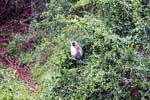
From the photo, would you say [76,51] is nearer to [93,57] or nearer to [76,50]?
[76,50]

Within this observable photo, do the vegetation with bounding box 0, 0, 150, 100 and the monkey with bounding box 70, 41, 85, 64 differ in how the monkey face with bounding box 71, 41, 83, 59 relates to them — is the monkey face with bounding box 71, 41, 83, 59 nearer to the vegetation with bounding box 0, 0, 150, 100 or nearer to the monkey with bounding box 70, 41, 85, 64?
the monkey with bounding box 70, 41, 85, 64

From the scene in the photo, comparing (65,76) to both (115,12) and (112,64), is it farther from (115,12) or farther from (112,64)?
(115,12)

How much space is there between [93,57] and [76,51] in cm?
27

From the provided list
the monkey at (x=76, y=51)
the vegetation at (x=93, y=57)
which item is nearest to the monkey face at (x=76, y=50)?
the monkey at (x=76, y=51)

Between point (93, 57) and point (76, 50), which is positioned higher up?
point (76, 50)

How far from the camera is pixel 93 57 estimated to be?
6.36m

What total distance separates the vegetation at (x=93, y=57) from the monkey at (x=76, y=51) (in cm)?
9

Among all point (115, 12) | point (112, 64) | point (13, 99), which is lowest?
point (13, 99)

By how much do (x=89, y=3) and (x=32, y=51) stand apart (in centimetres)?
152

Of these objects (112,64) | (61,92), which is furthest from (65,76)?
(112,64)

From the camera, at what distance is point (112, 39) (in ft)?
20.5

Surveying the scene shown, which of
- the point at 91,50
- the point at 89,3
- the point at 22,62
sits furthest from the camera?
the point at 22,62

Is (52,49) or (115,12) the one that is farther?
(52,49)

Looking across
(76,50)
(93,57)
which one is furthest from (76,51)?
(93,57)
